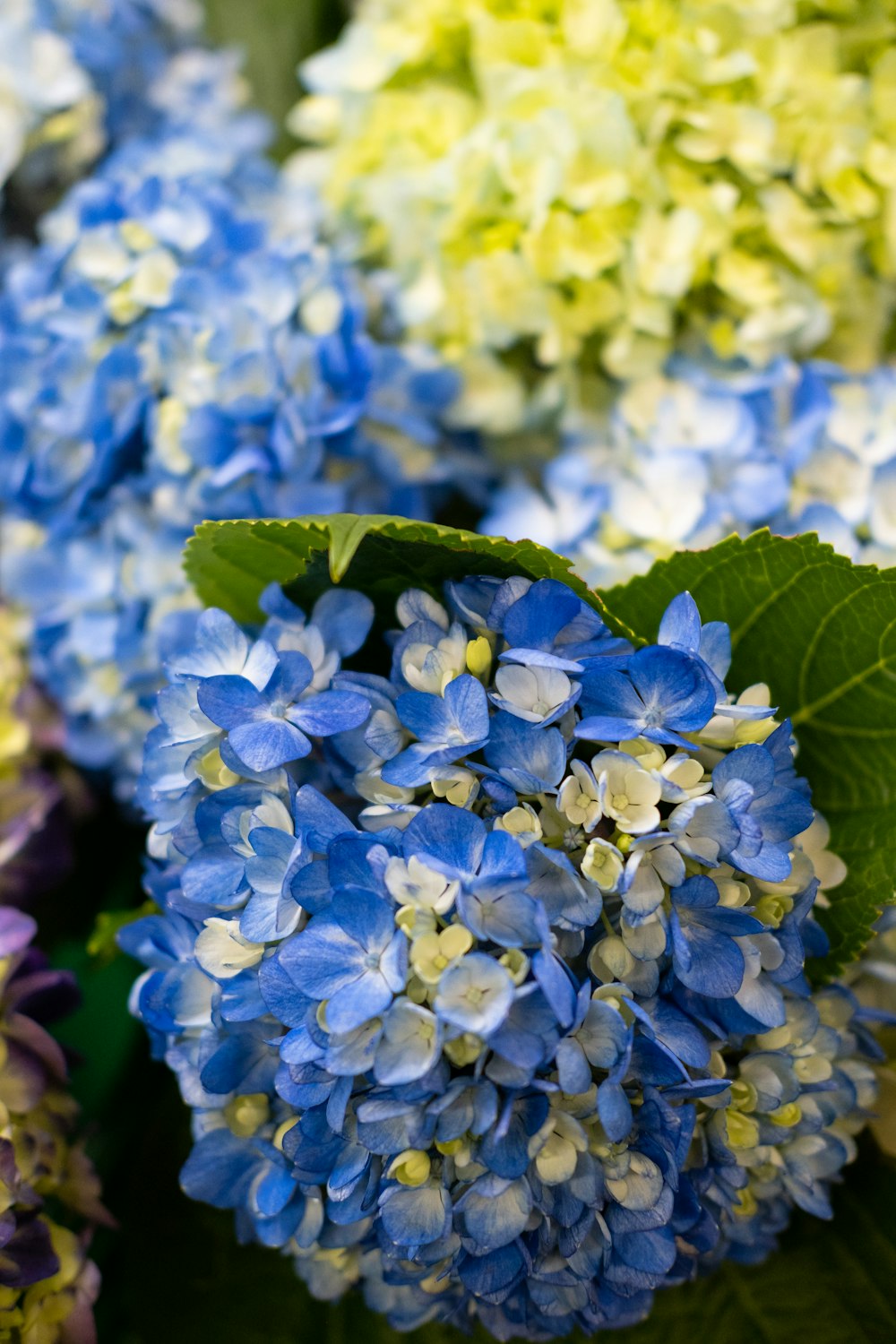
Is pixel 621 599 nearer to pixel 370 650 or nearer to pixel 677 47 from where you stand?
pixel 370 650

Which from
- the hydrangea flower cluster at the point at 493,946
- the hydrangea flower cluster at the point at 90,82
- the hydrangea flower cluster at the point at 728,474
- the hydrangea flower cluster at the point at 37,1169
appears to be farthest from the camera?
the hydrangea flower cluster at the point at 90,82

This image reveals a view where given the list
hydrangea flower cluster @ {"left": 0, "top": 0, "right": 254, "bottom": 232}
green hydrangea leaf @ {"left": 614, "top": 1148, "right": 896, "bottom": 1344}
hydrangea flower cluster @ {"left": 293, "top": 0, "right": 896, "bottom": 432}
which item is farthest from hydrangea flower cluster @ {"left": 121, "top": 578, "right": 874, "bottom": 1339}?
hydrangea flower cluster @ {"left": 0, "top": 0, "right": 254, "bottom": 232}

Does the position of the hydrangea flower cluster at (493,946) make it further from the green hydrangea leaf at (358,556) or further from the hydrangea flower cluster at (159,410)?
the hydrangea flower cluster at (159,410)

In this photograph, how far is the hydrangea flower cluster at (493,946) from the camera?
1.18 feet

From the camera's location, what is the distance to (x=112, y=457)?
0.64 m

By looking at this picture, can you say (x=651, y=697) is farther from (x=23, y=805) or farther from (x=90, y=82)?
(x=90, y=82)

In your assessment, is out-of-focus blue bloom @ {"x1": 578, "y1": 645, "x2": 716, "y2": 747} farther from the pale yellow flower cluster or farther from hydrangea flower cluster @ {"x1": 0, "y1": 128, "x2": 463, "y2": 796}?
the pale yellow flower cluster

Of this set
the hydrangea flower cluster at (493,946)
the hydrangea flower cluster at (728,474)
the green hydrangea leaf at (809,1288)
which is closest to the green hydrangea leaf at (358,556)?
the hydrangea flower cluster at (493,946)

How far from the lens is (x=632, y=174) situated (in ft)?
2.06

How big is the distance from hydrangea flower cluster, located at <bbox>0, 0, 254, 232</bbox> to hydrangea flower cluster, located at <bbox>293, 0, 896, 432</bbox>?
20cm

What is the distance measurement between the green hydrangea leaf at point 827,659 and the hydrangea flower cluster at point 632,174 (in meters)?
0.24

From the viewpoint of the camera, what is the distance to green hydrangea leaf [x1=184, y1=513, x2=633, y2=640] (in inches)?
15.9

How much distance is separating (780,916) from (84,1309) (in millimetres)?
355

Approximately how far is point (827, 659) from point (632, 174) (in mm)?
322
